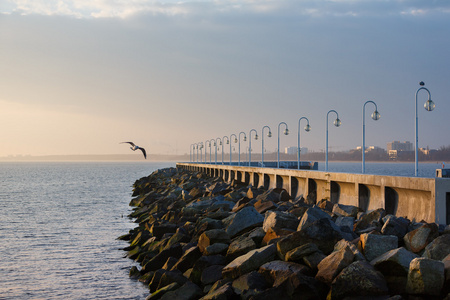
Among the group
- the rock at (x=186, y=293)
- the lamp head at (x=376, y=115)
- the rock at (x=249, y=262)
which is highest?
the lamp head at (x=376, y=115)

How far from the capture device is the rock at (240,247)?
12438mm

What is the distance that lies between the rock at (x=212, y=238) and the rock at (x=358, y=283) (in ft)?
16.5

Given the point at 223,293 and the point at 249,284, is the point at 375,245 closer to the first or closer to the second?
the point at 249,284

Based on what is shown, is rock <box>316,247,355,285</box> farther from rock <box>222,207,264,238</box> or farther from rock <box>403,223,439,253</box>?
rock <box>222,207,264,238</box>

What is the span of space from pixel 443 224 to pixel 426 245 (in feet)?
9.62

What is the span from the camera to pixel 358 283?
8.86m

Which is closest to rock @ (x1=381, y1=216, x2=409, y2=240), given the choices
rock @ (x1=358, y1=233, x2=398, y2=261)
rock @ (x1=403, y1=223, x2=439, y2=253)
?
rock @ (x1=403, y1=223, x2=439, y2=253)

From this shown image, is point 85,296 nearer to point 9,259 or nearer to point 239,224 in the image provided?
point 239,224

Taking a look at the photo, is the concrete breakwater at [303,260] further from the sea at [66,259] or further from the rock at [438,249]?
the sea at [66,259]

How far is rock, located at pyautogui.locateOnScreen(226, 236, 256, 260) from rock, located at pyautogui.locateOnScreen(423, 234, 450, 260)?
408cm

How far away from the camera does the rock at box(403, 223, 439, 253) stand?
1115cm

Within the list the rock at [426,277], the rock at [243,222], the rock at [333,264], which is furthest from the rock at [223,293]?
the rock at [243,222]

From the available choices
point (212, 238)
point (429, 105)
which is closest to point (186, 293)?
point (212, 238)

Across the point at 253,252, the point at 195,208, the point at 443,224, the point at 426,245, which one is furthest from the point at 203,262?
the point at 195,208
